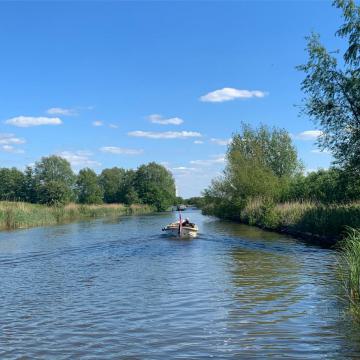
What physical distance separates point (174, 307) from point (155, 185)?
111 m

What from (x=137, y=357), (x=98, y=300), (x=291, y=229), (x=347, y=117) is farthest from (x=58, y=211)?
(x=137, y=357)

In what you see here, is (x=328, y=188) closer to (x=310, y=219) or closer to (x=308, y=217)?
(x=308, y=217)

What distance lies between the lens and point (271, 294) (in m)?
12.2

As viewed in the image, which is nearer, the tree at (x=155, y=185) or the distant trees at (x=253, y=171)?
the distant trees at (x=253, y=171)

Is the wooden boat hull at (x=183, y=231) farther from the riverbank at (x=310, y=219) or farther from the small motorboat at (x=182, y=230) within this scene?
the riverbank at (x=310, y=219)

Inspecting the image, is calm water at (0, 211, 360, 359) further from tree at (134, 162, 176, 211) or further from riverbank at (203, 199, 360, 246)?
tree at (134, 162, 176, 211)

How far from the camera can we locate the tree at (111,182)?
440 feet

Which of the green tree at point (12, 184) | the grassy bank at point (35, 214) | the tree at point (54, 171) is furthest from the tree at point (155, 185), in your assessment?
the grassy bank at point (35, 214)

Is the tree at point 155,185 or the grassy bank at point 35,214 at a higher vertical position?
the tree at point 155,185

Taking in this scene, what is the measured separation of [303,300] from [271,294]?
3.47 feet

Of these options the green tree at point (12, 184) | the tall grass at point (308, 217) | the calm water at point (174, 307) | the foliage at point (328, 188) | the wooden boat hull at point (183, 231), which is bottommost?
the calm water at point (174, 307)

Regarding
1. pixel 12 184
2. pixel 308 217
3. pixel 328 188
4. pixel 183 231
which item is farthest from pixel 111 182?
pixel 308 217

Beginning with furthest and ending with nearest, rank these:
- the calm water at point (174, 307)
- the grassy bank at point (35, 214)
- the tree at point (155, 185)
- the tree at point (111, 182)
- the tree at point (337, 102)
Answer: the tree at point (111, 182), the tree at point (155, 185), the grassy bank at point (35, 214), the tree at point (337, 102), the calm water at point (174, 307)

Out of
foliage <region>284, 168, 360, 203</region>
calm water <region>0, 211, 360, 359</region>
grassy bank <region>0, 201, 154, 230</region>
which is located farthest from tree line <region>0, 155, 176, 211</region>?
calm water <region>0, 211, 360, 359</region>
